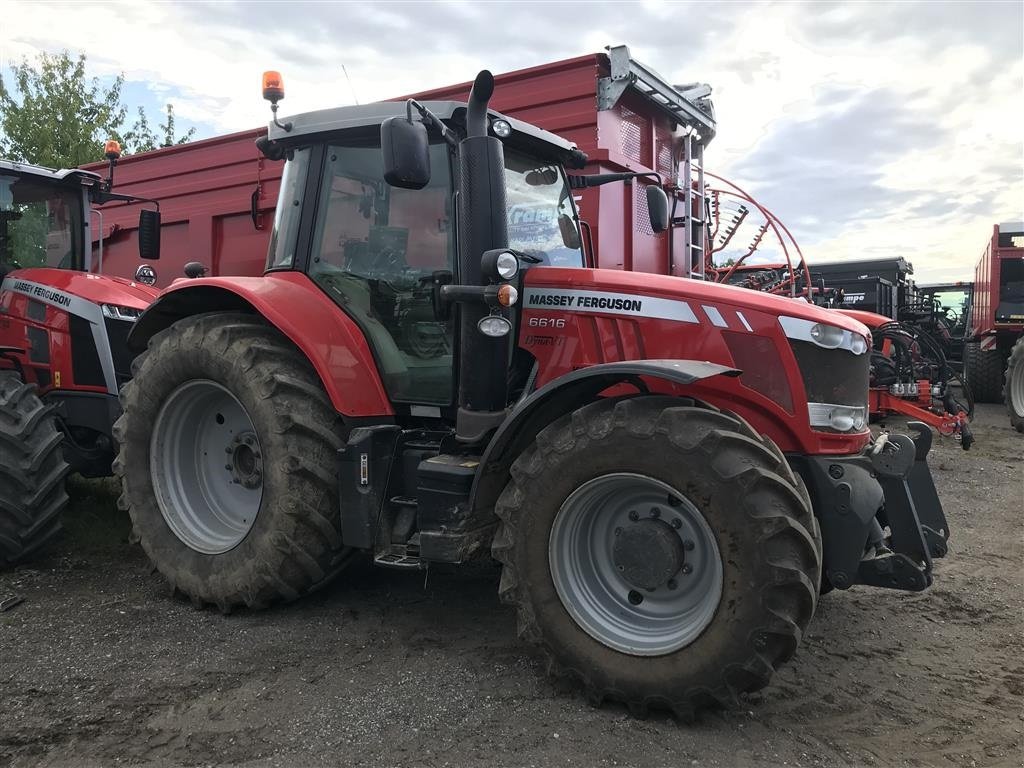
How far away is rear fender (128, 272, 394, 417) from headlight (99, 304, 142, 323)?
4.91ft

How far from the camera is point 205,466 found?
4109 millimetres

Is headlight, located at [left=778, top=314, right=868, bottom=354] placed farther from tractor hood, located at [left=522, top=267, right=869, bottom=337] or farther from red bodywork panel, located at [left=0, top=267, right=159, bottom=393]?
red bodywork panel, located at [left=0, top=267, right=159, bottom=393]

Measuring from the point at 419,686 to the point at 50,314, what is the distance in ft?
12.7

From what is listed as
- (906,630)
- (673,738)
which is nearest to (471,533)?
(673,738)

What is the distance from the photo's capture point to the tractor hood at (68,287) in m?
5.15

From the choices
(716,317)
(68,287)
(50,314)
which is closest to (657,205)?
(716,317)

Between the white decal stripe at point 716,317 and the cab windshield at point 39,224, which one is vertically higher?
the cab windshield at point 39,224

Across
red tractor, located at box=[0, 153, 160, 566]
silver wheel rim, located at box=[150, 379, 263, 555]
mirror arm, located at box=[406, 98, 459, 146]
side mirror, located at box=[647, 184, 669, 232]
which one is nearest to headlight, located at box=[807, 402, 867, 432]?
side mirror, located at box=[647, 184, 669, 232]

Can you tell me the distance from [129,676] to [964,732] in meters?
3.08

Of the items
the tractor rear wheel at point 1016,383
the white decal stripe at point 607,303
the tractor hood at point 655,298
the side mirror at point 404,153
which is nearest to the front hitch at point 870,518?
the tractor hood at point 655,298

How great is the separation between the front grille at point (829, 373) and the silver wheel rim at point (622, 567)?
769 millimetres

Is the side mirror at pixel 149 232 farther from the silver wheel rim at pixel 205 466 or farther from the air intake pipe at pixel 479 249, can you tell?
the air intake pipe at pixel 479 249

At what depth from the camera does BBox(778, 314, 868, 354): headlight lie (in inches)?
120

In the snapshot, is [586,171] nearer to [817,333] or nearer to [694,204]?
[694,204]
